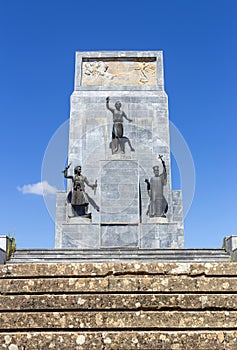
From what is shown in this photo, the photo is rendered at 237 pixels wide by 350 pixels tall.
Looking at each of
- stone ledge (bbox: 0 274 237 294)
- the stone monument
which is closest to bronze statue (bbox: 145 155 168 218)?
the stone monument

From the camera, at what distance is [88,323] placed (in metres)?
3.94

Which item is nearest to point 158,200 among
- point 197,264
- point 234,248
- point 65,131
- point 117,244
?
point 117,244

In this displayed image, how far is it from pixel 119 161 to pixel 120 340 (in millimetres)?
12063

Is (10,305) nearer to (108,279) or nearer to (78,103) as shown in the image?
(108,279)

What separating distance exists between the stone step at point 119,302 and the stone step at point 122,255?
25.0ft

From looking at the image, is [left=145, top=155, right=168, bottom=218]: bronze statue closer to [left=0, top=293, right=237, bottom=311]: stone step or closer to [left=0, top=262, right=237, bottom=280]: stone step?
[left=0, top=262, right=237, bottom=280]: stone step

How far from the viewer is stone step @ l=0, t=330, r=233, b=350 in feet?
→ 12.5

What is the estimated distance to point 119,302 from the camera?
4.06m

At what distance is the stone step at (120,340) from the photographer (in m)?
3.82

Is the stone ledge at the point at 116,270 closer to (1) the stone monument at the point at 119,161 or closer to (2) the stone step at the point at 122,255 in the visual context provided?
(2) the stone step at the point at 122,255

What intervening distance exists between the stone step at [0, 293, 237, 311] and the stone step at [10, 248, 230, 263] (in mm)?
7622

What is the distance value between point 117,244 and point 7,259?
150 inches

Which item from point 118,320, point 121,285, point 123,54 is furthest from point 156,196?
point 118,320

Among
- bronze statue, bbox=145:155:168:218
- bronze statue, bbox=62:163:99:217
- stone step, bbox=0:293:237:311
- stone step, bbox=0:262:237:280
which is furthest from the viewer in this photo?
bronze statue, bbox=62:163:99:217
